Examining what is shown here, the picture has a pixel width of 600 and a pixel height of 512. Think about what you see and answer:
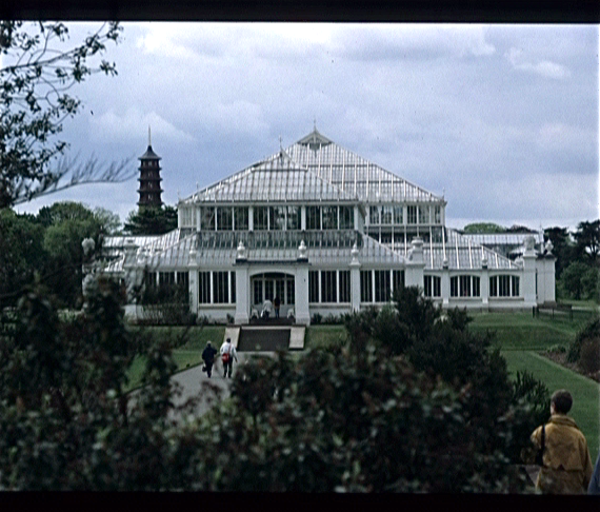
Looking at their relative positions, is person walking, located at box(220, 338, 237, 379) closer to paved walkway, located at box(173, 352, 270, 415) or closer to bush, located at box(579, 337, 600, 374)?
paved walkway, located at box(173, 352, 270, 415)

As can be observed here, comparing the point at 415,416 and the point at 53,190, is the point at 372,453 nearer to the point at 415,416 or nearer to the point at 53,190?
the point at 415,416

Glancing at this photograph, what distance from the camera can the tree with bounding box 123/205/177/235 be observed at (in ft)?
22.5

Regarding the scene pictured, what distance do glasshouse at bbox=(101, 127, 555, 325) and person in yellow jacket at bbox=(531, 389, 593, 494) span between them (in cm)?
216

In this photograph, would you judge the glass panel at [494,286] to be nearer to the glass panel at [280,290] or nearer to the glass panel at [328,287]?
the glass panel at [328,287]

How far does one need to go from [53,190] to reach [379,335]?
9.70ft

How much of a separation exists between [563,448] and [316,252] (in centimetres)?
412

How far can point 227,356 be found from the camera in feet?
20.9

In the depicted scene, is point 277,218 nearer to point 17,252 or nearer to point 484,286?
point 484,286

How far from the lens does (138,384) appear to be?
551 centimetres

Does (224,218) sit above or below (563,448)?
above

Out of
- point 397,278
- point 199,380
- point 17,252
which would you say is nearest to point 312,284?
point 397,278

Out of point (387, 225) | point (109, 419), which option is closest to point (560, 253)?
point (109, 419)

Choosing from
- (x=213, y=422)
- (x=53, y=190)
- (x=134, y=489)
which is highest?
(x=53, y=190)

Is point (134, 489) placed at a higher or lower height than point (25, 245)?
lower
